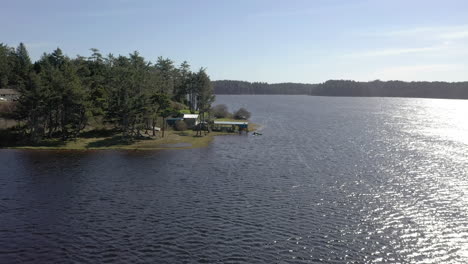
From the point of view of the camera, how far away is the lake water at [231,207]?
3797 cm

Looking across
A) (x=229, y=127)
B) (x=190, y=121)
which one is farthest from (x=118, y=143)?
(x=229, y=127)

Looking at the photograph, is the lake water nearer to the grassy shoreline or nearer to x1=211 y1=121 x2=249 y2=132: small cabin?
the grassy shoreline

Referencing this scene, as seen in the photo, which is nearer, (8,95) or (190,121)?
(8,95)

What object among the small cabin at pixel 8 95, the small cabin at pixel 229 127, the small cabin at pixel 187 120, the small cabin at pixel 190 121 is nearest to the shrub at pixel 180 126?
the small cabin at pixel 187 120

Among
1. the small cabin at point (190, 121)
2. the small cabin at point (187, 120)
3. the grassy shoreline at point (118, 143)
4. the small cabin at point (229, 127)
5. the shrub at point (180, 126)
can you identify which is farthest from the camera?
the small cabin at point (229, 127)

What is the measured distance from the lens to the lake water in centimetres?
3797

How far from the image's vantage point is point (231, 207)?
167 feet

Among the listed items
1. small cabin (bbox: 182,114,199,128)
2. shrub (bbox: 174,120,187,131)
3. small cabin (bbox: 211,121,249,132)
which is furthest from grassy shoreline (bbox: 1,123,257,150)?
small cabin (bbox: 211,121,249,132)

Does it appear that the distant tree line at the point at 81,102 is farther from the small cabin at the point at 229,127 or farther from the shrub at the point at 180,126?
the small cabin at the point at 229,127

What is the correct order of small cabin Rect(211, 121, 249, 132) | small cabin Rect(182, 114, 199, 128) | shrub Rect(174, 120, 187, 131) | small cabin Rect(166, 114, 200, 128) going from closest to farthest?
shrub Rect(174, 120, 187, 131) → small cabin Rect(166, 114, 200, 128) → small cabin Rect(182, 114, 199, 128) → small cabin Rect(211, 121, 249, 132)

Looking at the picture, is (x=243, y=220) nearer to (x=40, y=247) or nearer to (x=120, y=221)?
(x=120, y=221)

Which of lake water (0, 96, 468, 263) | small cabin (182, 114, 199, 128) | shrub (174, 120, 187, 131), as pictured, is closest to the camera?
lake water (0, 96, 468, 263)

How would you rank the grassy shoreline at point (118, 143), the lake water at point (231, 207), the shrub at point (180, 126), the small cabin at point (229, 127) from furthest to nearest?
the small cabin at point (229, 127)
the shrub at point (180, 126)
the grassy shoreline at point (118, 143)
the lake water at point (231, 207)

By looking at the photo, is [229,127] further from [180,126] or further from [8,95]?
[8,95]
